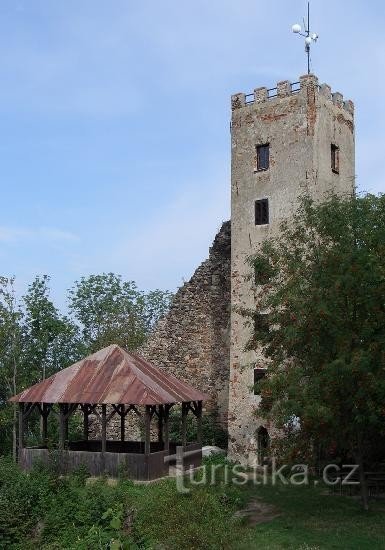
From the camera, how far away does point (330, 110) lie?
82.1 ft

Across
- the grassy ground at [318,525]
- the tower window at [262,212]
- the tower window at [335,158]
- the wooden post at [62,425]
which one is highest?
the tower window at [335,158]

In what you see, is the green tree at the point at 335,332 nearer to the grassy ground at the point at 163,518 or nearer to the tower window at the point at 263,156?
the grassy ground at the point at 163,518

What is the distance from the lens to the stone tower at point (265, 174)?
Result: 78.7 feet

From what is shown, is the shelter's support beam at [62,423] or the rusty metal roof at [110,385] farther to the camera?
the shelter's support beam at [62,423]

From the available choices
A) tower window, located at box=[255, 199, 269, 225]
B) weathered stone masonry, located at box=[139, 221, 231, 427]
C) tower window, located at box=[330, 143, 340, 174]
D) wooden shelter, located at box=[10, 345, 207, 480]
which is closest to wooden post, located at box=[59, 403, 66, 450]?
wooden shelter, located at box=[10, 345, 207, 480]

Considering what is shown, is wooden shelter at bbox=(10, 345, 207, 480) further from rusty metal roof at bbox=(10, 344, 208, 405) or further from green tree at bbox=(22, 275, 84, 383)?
green tree at bbox=(22, 275, 84, 383)

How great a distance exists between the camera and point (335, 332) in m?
14.7

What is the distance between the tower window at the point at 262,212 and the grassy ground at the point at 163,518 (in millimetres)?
9686

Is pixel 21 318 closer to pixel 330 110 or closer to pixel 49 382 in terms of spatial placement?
pixel 49 382

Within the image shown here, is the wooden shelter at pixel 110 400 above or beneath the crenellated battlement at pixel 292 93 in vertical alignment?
beneath

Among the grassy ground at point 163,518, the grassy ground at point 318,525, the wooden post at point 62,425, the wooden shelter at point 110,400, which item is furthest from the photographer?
the wooden post at point 62,425

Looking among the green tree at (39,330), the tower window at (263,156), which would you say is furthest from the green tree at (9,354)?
the tower window at (263,156)

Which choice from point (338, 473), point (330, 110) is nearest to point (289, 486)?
point (338, 473)

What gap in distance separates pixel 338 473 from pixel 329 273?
8.42m
